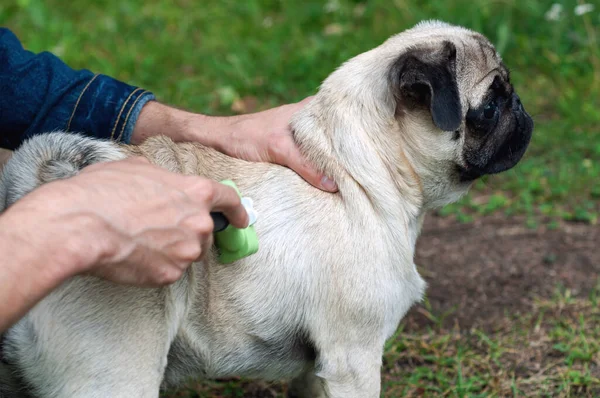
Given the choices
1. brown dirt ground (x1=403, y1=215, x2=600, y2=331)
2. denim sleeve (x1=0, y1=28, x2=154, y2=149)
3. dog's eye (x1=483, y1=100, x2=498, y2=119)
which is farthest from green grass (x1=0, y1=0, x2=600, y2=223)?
denim sleeve (x1=0, y1=28, x2=154, y2=149)

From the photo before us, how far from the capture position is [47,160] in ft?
9.24

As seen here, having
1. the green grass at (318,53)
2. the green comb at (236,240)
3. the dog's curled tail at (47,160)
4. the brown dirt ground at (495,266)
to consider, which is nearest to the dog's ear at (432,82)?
the green comb at (236,240)

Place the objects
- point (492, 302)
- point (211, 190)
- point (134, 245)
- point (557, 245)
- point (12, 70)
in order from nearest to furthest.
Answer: point (134, 245), point (211, 190), point (12, 70), point (492, 302), point (557, 245)

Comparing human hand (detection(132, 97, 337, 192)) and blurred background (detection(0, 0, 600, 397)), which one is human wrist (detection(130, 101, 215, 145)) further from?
blurred background (detection(0, 0, 600, 397))

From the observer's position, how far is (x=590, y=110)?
5992 millimetres

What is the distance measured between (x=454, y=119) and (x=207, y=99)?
3870mm

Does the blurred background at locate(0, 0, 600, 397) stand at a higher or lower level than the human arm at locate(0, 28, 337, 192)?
lower

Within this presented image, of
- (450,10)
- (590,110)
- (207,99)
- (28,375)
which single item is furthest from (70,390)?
(450,10)

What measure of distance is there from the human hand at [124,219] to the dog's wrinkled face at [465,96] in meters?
0.97

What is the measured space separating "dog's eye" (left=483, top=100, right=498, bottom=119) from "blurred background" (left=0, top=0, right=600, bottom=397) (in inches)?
22.8

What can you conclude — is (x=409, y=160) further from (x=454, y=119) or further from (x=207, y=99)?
(x=207, y=99)

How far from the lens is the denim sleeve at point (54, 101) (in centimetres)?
371

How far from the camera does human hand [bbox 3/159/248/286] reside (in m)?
2.15

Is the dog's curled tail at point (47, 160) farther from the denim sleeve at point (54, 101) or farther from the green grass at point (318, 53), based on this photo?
the green grass at point (318, 53)
